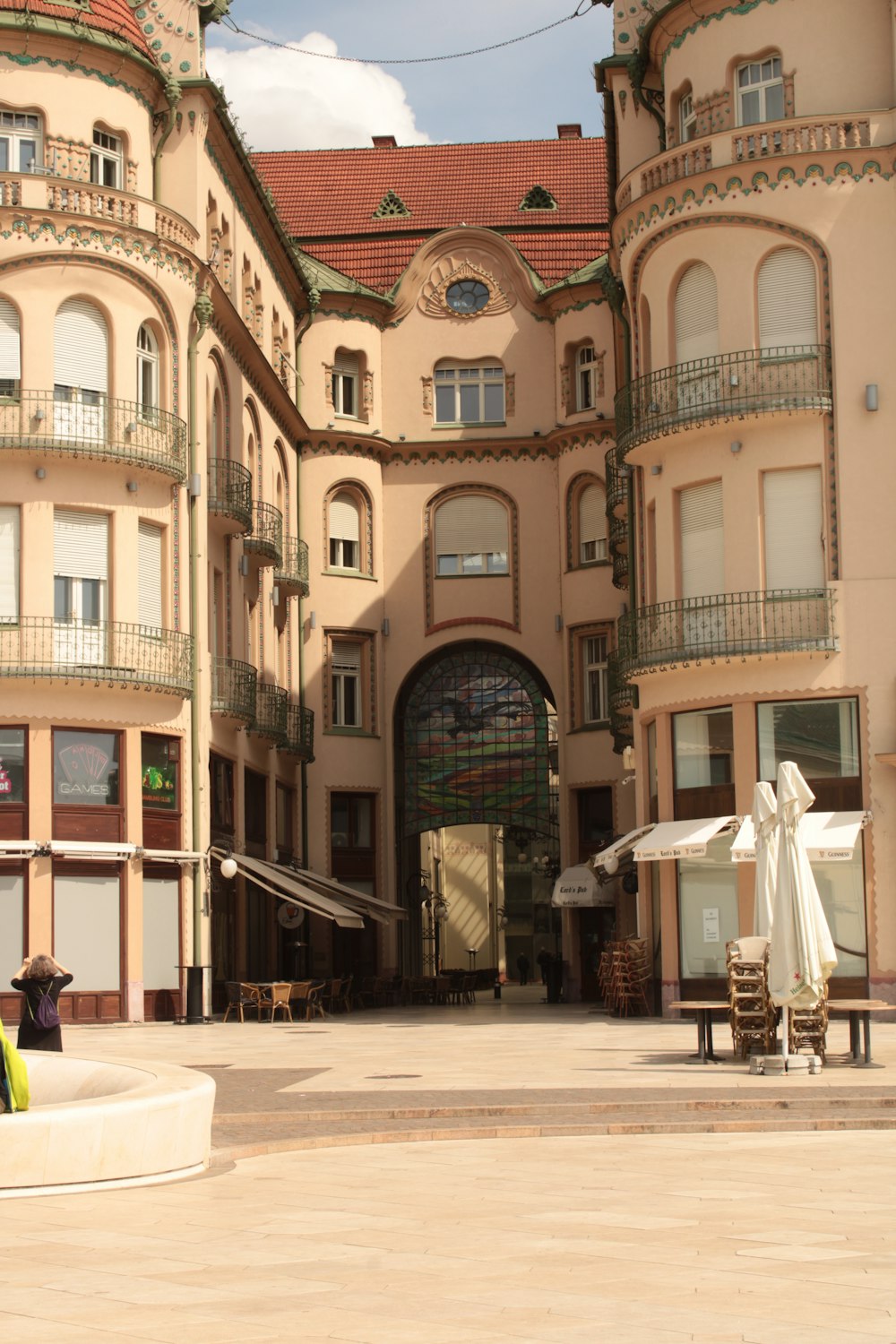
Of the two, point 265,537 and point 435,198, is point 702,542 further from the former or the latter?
point 435,198

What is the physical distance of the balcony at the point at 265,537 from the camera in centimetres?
4053

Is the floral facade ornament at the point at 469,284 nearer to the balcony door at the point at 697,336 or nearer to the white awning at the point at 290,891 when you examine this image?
the balcony door at the point at 697,336

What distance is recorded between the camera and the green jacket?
41.5 ft

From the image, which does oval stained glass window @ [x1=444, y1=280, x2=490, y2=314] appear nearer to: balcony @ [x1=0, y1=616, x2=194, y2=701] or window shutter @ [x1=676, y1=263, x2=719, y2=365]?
window shutter @ [x1=676, y1=263, x2=719, y2=365]

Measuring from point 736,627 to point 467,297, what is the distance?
20.7 m

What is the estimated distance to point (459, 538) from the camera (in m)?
49.2

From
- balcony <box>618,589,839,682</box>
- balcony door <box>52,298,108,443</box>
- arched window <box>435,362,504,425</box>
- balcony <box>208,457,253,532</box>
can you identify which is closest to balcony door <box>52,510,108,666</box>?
balcony door <box>52,298,108,443</box>

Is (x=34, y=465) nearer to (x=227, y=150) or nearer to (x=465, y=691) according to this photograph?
(x=227, y=150)

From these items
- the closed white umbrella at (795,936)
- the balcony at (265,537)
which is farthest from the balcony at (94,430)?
the closed white umbrella at (795,936)

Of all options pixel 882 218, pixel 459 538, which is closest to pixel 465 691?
pixel 459 538

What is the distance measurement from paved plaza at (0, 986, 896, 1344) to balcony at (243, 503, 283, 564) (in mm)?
20680

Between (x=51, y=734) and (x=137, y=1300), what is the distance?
25.2m

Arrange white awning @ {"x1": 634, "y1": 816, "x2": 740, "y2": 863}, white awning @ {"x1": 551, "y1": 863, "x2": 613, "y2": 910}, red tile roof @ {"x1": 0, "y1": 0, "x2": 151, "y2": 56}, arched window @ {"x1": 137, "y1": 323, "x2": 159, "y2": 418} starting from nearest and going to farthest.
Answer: white awning @ {"x1": 634, "y1": 816, "x2": 740, "y2": 863}
red tile roof @ {"x1": 0, "y1": 0, "x2": 151, "y2": 56}
arched window @ {"x1": 137, "y1": 323, "x2": 159, "y2": 418}
white awning @ {"x1": 551, "y1": 863, "x2": 613, "y2": 910}

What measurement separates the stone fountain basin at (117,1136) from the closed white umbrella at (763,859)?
32.8 feet
